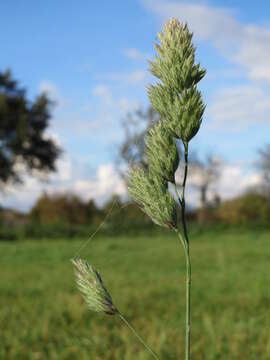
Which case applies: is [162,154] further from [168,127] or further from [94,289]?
[94,289]

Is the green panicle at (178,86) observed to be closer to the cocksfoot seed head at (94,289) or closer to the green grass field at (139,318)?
the cocksfoot seed head at (94,289)

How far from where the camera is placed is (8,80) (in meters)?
32.8

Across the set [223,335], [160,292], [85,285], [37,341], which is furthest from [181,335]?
[85,285]

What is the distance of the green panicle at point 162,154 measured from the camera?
1.73 ft

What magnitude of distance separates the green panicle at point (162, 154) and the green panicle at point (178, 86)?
0.04 feet

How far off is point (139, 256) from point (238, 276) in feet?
19.5

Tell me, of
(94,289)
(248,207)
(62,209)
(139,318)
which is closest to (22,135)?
(62,209)

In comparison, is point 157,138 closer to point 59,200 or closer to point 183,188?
point 183,188

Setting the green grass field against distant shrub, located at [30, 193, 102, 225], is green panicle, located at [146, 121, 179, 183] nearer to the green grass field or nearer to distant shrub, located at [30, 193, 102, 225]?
the green grass field

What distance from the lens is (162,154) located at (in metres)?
0.53

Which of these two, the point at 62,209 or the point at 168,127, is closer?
the point at 168,127

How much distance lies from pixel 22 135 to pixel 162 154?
3277 centimetres

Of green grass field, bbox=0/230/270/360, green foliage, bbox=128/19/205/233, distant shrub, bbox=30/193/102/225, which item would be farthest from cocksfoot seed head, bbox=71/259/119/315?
distant shrub, bbox=30/193/102/225

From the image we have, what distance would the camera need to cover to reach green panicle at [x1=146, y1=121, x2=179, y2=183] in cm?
53
